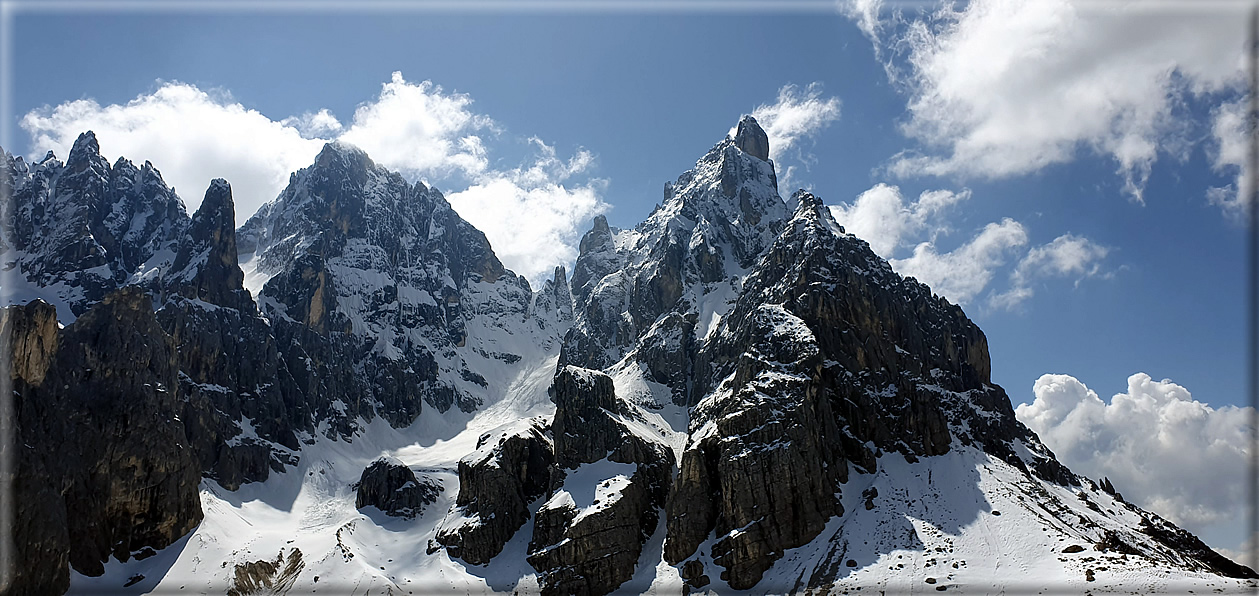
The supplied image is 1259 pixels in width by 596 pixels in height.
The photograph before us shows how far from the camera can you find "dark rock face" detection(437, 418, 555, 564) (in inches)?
5231

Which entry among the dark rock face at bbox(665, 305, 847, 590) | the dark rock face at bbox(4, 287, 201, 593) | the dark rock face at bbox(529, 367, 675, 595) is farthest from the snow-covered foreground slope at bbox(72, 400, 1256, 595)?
the dark rock face at bbox(4, 287, 201, 593)

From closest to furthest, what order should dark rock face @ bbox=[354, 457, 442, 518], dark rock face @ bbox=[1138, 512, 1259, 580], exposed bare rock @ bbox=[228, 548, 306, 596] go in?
1. dark rock face @ bbox=[1138, 512, 1259, 580]
2. exposed bare rock @ bbox=[228, 548, 306, 596]
3. dark rock face @ bbox=[354, 457, 442, 518]

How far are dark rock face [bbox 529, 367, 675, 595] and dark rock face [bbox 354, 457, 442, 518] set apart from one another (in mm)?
34107

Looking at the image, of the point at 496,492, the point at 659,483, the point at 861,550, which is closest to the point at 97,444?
the point at 496,492

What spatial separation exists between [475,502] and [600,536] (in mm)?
29328

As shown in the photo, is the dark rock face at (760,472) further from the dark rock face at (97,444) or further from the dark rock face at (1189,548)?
the dark rock face at (97,444)

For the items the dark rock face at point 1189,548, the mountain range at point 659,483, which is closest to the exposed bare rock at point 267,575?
the mountain range at point 659,483

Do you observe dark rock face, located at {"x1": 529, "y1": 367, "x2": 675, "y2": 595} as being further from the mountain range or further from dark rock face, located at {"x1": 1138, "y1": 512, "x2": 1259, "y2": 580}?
dark rock face, located at {"x1": 1138, "y1": 512, "x2": 1259, "y2": 580}

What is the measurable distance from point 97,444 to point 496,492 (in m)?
62.0

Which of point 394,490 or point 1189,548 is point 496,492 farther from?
point 1189,548

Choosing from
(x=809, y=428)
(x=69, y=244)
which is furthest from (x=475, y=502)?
(x=69, y=244)

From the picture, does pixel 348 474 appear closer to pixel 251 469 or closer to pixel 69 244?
pixel 251 469

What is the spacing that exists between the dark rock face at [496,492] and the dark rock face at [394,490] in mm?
15409

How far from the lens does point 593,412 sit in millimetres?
142750
